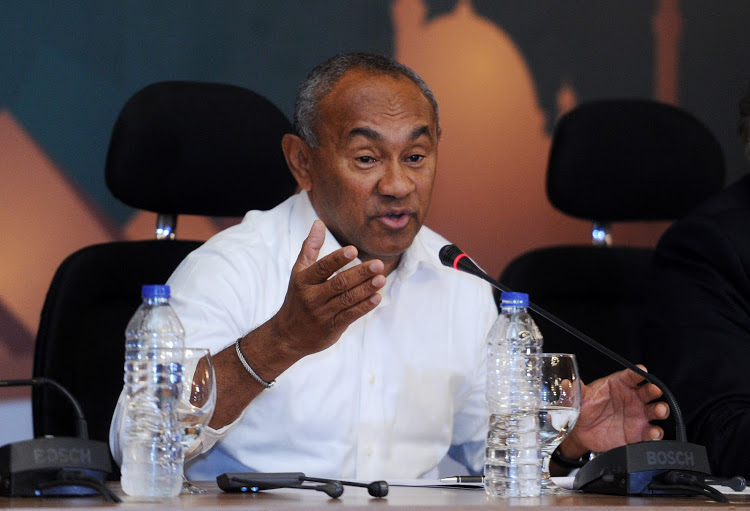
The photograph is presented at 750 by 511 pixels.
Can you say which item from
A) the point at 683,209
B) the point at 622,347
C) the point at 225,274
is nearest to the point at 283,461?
the point at 225,274

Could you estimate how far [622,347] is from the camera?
275cm

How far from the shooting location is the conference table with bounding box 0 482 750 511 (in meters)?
1.22

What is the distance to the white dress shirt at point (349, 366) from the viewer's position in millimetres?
2139

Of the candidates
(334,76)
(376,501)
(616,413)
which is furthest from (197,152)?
(376,501)

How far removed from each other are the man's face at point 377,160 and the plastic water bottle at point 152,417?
800mm

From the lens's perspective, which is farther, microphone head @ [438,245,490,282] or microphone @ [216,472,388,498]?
microphone head @ [438,245,490,282]

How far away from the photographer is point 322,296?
5.38ft

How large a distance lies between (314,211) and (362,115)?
0.81ft

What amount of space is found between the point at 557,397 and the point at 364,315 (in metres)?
0.54

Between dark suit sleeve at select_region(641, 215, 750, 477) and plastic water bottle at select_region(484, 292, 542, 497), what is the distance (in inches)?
23.5

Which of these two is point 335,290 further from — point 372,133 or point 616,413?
point 372,133

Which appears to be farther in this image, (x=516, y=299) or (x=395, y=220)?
(x=395, y=220)

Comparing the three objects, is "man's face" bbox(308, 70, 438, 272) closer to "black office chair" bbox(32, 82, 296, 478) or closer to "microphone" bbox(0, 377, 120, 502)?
"black office chair" bbox(32, 82, 296, 478)

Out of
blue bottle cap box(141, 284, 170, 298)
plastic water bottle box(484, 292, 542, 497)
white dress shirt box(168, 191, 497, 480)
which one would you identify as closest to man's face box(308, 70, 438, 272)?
white dress shirt box(168, 191, 497, 480)
